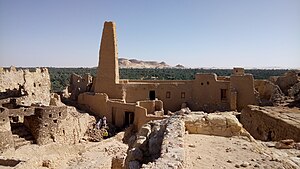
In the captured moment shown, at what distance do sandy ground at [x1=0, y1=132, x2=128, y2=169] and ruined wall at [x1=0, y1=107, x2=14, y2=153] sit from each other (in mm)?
411

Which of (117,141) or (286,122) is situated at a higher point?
(286,122)

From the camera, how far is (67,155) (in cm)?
1325

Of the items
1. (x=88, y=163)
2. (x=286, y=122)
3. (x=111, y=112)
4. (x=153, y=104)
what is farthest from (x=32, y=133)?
(x=286, y=122)

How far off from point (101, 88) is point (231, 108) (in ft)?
32.7

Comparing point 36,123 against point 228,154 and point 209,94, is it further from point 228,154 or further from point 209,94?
point 209,94

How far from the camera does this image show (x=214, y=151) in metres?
6.14

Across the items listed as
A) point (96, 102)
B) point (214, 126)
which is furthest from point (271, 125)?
point (96, 102)

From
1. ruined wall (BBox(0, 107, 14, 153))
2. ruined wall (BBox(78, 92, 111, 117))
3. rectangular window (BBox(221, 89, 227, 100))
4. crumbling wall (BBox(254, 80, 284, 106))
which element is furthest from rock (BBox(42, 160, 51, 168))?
crumbling wall (BBox(254, 80, 284, 106))

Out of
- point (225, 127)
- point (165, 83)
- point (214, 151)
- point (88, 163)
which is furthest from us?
point (165, 83)

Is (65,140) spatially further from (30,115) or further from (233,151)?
(233,151)

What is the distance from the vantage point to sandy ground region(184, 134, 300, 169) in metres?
5.35

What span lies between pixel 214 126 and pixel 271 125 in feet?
18.7

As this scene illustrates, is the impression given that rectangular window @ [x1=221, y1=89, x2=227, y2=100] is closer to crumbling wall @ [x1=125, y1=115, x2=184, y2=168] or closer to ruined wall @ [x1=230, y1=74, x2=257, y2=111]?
ruined wall @ [x1=230, y1=74, x2=257, y2=111]

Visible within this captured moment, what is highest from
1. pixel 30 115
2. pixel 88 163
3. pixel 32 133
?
pixel 30 115
